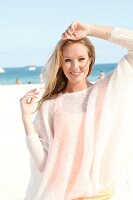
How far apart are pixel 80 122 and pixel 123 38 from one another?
489 millimetres

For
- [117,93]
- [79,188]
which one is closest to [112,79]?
[117,93]

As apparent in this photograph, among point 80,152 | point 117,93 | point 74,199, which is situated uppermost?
point 117,93

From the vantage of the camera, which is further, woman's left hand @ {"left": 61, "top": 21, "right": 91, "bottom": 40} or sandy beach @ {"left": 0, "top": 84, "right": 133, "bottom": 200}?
sandy beach @ {"left": 0, "top": 84, "right": 133, "bottom": 200}

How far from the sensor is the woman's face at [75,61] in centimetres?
317

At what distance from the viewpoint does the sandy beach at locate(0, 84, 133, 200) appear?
6.86 meters

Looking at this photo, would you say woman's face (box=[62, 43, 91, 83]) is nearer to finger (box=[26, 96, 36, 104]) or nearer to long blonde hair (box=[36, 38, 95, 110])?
long blonde hair (box=[36, 38, 95, 110])

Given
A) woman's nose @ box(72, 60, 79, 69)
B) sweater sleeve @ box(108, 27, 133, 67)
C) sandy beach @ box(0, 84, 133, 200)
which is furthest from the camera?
sandy beach @ box(0, 84, 133, 200)

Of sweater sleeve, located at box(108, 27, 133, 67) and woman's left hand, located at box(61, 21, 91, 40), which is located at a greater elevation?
woman's left hand, located at box(61, 21, 91, 40)

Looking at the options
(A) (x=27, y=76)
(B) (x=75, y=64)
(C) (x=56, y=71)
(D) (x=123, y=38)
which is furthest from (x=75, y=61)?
(A) (x=27, y=76)

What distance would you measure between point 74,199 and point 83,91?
1.90ft

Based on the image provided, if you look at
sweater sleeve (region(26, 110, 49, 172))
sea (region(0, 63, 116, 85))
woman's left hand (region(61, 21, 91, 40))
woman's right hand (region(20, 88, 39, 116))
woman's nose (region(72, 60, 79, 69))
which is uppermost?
sea (region(0, 63, 116, 85))

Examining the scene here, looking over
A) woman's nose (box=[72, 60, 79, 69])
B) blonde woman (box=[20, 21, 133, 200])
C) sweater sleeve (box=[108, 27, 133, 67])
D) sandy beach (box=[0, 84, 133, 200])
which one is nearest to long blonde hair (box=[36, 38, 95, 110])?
blonde woman (box=[20, 21, 133, 200])

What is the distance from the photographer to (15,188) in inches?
282

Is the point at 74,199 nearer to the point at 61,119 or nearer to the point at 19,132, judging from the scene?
the point at 61,119
